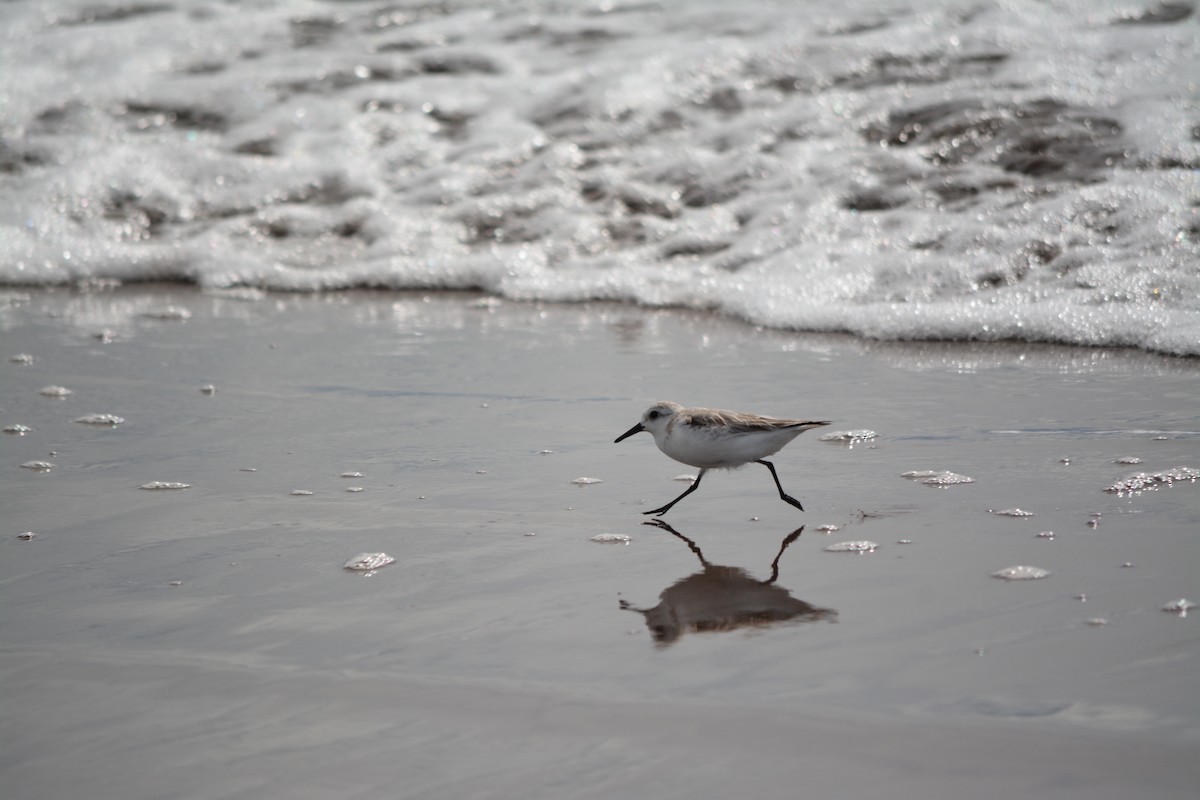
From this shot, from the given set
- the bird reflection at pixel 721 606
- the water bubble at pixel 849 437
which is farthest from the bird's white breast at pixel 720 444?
the water bubble at pixel 849 437

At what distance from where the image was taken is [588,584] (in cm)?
353

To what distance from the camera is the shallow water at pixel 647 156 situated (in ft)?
23.6

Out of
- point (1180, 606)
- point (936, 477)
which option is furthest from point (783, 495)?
point (1180, 606)

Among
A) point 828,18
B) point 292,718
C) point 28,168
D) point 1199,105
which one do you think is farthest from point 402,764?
point 828,18

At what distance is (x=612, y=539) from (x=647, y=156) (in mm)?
5951

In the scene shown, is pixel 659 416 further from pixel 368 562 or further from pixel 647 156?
pixel 647 156

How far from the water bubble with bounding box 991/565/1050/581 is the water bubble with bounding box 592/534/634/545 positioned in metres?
1.09

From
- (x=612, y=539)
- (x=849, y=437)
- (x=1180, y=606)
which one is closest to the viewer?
(x=1180, y=606)

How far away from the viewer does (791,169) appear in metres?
8.80

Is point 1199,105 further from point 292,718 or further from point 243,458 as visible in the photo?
point 292,718

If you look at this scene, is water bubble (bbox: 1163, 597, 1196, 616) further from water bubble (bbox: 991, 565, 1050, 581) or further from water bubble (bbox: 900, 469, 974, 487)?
water bubble (bbox: 900, 469, 974, 487)

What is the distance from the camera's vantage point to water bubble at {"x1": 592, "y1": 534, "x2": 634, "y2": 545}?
3906 mm

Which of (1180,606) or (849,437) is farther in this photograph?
(849,437)

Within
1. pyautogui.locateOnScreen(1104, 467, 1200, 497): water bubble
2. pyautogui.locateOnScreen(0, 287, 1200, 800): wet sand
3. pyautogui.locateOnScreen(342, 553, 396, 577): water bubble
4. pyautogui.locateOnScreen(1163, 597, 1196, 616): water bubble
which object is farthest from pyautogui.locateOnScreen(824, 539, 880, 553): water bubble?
pyautogui.locateOnScreen(342, 553, 396, 577): water bubble
